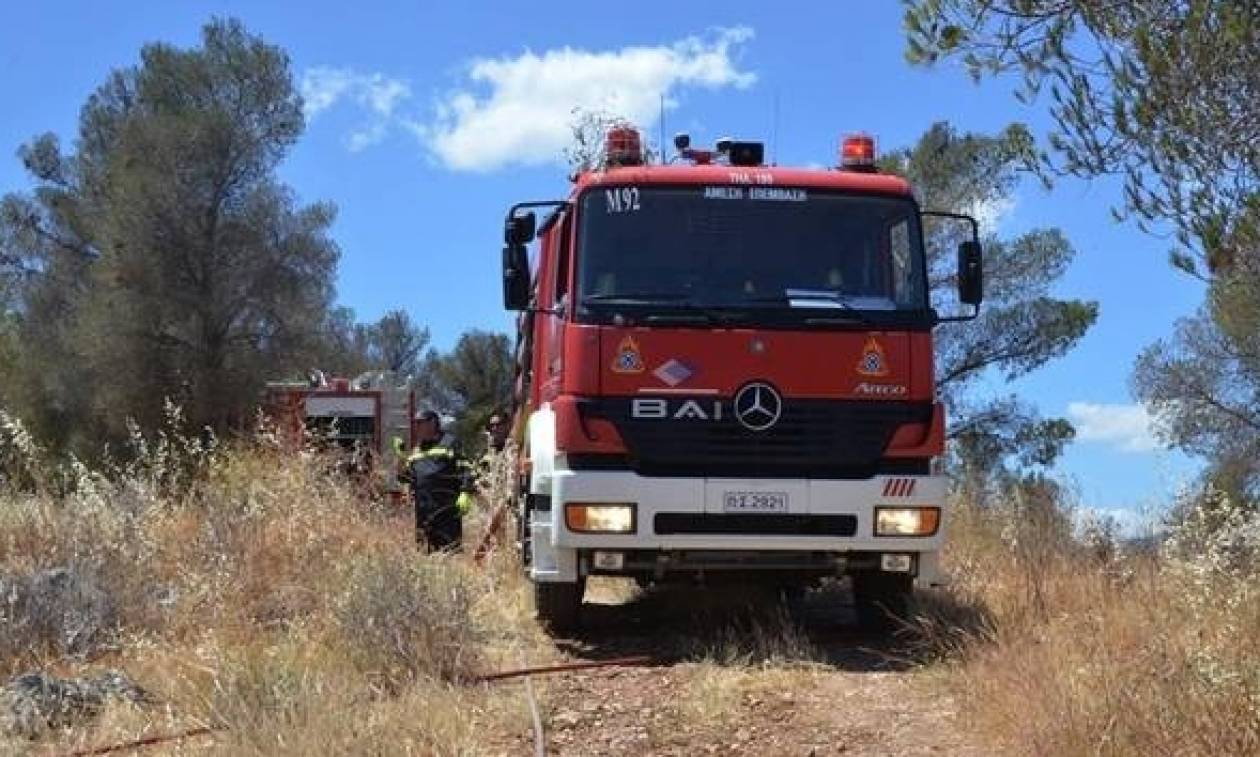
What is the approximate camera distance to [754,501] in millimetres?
8414

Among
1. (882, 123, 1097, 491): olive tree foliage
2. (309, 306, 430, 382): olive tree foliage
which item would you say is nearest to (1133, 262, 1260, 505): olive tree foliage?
(882, 123, 1097, 491): olive tree foliage

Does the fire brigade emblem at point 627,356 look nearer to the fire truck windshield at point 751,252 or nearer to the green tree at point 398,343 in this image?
the fire truck windshield at point 751,252

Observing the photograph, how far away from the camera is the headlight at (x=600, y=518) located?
8367 millimetres

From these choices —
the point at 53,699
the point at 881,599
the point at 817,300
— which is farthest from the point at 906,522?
the point at 53,699

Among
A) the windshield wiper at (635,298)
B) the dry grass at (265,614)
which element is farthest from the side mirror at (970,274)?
the dry grass at (265,614)

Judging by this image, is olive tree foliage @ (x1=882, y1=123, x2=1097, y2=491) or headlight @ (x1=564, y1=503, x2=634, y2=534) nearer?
headlight @ (x1=564, y1=503, x2=634, y2=534)

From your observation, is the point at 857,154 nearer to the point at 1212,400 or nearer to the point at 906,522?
the point at 906,522

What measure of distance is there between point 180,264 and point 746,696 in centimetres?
2683

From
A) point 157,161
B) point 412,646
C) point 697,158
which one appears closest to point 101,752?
point 412,646

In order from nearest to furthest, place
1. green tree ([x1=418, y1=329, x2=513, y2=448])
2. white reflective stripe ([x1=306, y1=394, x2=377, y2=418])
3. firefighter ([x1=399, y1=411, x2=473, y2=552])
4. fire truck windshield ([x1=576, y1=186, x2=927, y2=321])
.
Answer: fire truck windshield ([x1=576, y1=186, x2=927, y2=321]), firefighter ([x1=399, y1=411, x2=473, y2=552]), white reflective stripe ([x1=306, y1=394, x2=377, y2=418]), green tree ([x1=418, y1=329, x2=513, y2=448])

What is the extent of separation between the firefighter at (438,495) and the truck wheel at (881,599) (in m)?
4.59

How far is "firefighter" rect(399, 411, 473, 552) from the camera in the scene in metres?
13.5

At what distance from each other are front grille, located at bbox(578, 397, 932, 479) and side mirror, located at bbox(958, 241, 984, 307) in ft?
3.56

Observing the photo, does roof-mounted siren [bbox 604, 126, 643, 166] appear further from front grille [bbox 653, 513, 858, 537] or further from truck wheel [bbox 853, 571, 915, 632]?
truck wheel [bbox 853, 571, 915, 632]
